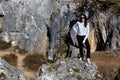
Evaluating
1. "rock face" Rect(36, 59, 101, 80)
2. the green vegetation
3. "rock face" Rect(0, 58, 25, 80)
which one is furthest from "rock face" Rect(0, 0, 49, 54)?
"rock face" Rect(36, 59, 101, 80)

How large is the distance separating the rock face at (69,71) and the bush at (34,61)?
1192 inches

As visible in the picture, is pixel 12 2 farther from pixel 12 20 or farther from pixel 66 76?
pixel 66 76

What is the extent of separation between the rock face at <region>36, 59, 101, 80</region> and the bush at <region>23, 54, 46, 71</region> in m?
30.3

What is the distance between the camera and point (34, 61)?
53.7 m

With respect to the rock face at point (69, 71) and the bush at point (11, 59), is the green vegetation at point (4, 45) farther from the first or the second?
the rock face at point (69, 71)

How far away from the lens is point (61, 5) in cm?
5628

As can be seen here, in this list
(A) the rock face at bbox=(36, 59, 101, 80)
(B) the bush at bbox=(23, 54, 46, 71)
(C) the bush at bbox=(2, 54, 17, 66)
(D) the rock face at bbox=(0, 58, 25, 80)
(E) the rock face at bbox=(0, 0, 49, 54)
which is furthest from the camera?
(E) the rock face at bbox=(0, 0, 49, 54)

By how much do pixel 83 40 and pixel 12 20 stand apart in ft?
135

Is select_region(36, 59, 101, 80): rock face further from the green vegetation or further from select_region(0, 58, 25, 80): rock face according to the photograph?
the green vegetation

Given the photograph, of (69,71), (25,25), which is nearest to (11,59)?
(25,25)

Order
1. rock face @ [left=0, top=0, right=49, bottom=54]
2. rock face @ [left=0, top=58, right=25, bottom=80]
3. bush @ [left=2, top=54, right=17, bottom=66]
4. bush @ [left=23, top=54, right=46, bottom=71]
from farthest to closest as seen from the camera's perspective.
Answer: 1. rock face @ [left=0, top=0, right=49, bottom=54]
2. bush @ [left=2, top=54, right=17, bottom=66]
3. bush @ [left=23, top=54, right=46, bottom=71]
4. rock face @ [left=0, top=58, right=25, bottom=80]

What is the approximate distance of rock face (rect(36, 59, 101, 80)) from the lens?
19.7 metres

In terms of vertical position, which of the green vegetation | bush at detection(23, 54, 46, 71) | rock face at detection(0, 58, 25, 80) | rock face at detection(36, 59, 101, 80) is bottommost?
bush at detection(23, 54, 46, 71)

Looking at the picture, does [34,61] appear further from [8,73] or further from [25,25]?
[8,73]
